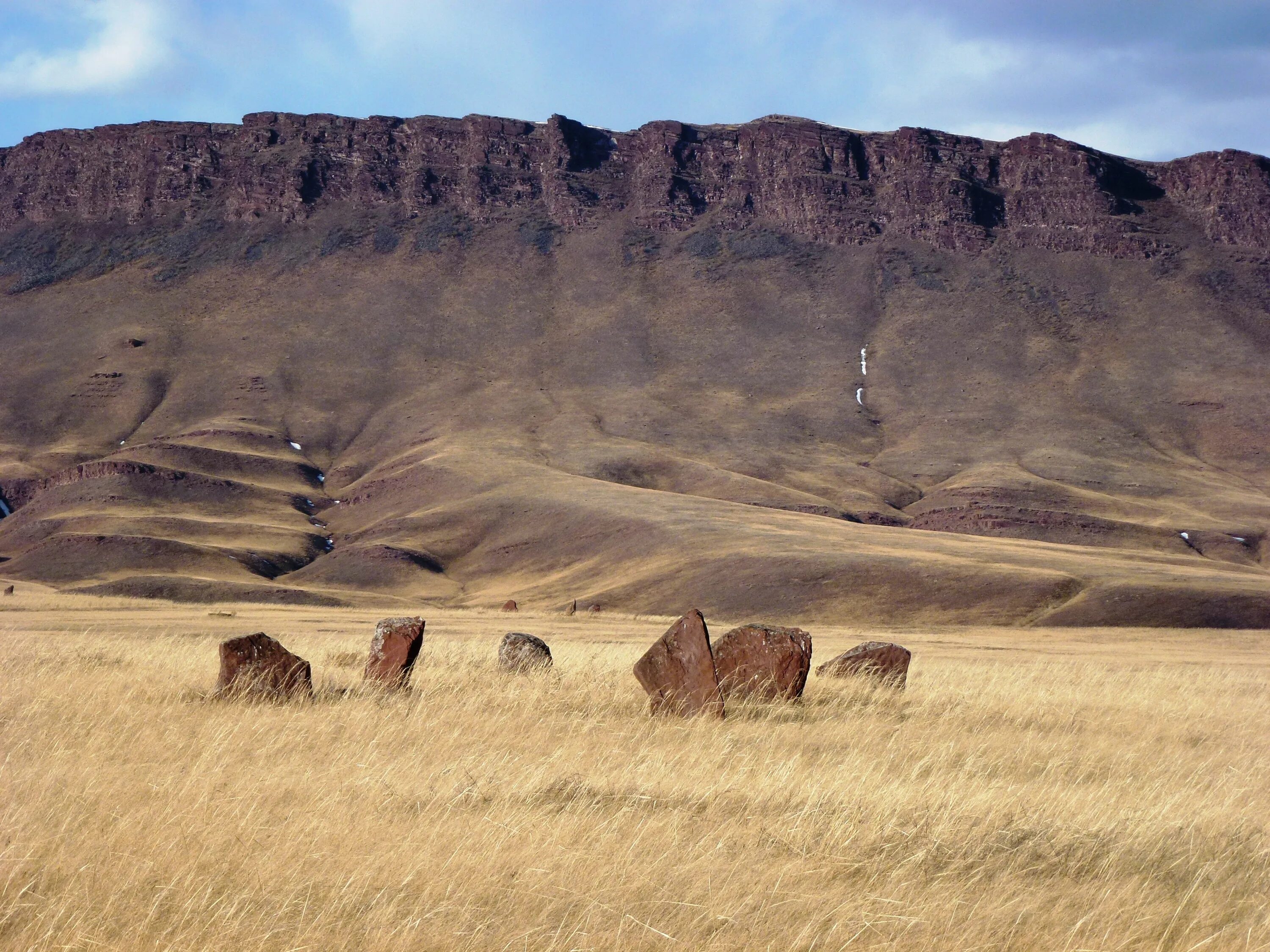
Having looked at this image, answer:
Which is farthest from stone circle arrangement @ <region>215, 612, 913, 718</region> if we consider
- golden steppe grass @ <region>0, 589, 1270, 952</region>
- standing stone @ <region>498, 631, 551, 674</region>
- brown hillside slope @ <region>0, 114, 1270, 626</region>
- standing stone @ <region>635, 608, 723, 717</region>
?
brown hillside slope @ <region>0, 114, 1270, 626</region>

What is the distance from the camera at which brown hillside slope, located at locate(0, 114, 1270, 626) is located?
8800 cm

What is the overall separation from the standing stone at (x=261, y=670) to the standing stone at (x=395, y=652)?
4.20ft

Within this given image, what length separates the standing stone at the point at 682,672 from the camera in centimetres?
1382

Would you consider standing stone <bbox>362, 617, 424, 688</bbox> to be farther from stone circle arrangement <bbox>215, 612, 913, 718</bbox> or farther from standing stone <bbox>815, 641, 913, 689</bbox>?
standing stone <bbox>815, 641, 913, 689</bbox>

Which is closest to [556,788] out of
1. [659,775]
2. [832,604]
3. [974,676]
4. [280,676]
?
[659,775]

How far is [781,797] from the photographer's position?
896 cm

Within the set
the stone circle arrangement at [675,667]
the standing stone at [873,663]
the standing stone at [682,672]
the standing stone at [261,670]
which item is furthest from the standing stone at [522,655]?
the standing stone at [873,663]

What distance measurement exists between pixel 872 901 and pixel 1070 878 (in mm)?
1743

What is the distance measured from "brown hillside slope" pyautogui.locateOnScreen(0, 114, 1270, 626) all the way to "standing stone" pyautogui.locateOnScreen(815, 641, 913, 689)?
1816 inches

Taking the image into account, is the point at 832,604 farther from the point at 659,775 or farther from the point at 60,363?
the point at 60,363

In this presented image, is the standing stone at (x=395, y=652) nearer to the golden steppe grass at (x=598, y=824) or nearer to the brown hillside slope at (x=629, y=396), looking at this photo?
the golden steppe grass at (x=598, y=824)

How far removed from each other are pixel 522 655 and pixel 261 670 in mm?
5419

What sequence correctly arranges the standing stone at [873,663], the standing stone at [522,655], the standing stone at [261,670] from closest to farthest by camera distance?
1. the standing stone at [261,670]
2. the standing stone at [522,655]
3. the standing stone at [873,663]

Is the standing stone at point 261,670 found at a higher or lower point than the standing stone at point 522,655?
higher
